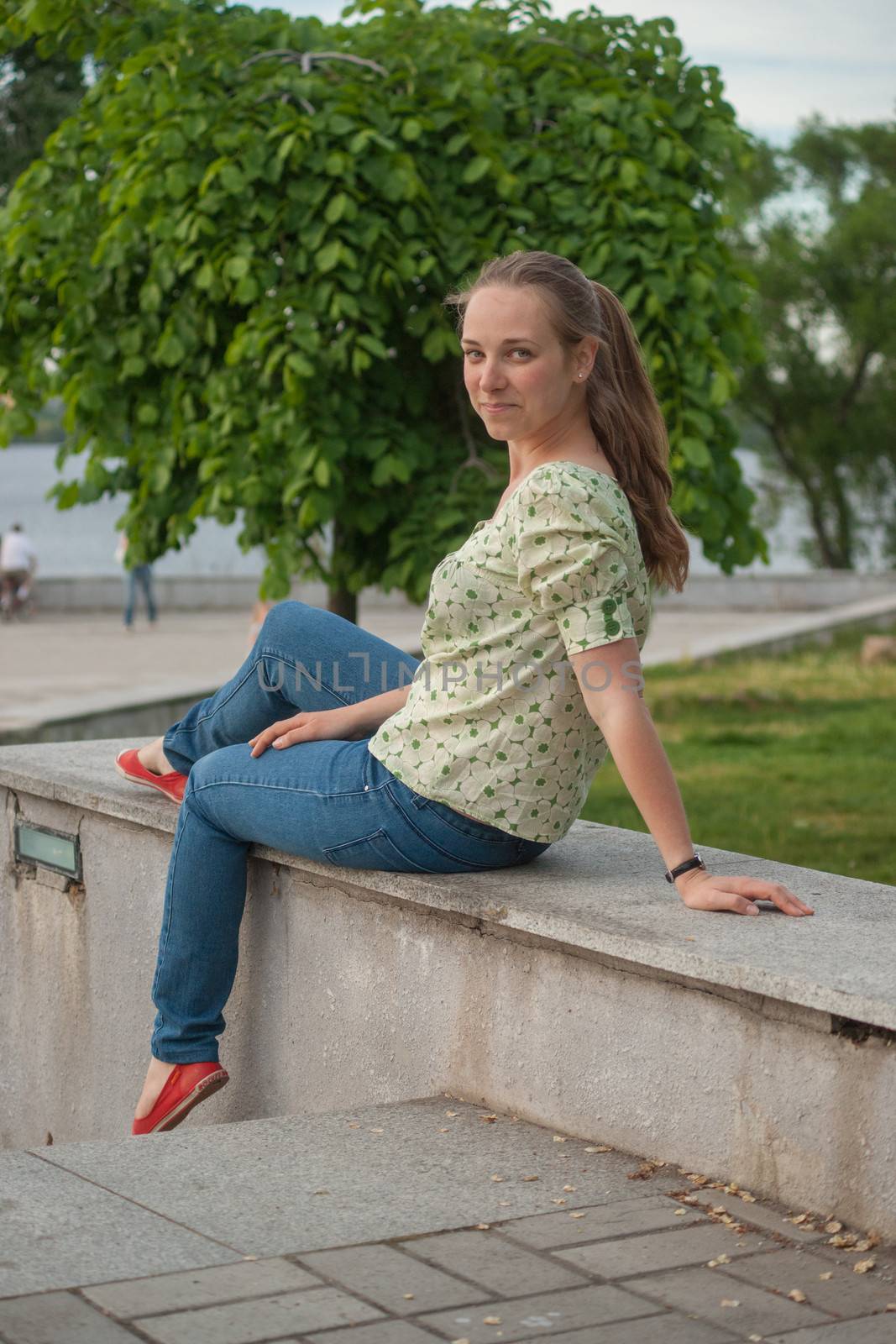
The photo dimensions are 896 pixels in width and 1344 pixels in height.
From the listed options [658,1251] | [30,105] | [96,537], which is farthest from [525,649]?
[96,537]

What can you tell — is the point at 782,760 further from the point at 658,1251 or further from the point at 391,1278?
the point at 391,1278

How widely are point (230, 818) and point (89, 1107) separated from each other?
136cm

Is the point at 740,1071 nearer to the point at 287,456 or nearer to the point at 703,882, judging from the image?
the point at 703,882

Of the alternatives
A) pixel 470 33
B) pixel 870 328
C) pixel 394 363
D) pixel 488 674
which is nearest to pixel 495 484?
pixel 394 363

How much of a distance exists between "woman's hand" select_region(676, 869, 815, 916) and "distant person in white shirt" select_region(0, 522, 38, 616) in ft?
73.5

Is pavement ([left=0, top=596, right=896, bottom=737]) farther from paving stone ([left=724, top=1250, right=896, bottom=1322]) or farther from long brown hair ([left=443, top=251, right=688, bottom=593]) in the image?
paving stone ([left=724, top=1250, right=896, bottom=1322])

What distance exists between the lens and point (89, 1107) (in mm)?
4238

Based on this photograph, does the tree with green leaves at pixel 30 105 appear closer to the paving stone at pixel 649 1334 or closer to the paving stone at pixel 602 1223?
the paving stone at pixel 602 1223

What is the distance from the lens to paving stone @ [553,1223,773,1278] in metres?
2.19

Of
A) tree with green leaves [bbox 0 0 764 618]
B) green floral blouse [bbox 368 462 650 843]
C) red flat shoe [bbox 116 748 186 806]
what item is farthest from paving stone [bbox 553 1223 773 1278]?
tree with green leaves [bbox 0 0 764 618]

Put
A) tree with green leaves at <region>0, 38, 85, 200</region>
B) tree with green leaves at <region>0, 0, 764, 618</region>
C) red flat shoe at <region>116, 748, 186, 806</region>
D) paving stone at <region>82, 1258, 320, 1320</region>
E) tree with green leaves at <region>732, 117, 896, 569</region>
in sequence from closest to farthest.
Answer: paving stone at <region>82, 1258, 320, 1320</region> → red flat shoe at <region>116, 748, 186, 806</region> → tree with green leaves at <region>0, 0, 764, 618</region> → tree with green leaves at <region>0, 38, 85, 200</region> → tree with green leaves at <region>732, 117, 896, 569</region>

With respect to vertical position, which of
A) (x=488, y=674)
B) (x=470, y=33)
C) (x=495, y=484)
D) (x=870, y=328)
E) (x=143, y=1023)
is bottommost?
(x=143, y=1023)

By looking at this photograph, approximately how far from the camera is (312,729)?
3.26 m

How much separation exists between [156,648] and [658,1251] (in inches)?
673
